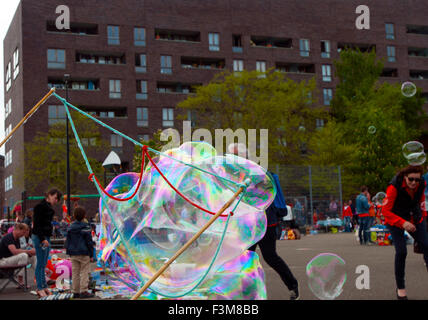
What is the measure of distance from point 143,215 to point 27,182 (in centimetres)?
4602

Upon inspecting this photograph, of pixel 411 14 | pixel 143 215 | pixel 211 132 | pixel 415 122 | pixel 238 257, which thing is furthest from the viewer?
pixel 411 14

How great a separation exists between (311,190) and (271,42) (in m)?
35.0

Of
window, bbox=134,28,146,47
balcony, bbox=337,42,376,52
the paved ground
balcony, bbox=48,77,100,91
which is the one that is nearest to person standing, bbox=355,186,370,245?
the paved ground

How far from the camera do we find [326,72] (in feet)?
210

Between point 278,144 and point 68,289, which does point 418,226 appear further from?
point 278,144

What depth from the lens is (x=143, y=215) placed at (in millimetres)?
7273

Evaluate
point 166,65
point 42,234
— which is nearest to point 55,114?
point 166,65

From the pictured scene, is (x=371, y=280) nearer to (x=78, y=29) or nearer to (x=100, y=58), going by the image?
(x=100, y=58)

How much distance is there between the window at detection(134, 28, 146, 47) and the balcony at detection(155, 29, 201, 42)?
5.35 feet

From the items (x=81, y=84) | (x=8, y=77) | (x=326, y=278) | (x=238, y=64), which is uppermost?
(x=238, y=64)

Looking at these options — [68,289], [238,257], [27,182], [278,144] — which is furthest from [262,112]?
[238,257]

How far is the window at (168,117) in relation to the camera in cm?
5744

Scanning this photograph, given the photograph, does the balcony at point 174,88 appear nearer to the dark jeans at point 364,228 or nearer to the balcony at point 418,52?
the balcony at point 418,52

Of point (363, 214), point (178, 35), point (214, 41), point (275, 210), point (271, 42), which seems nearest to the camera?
point (275, 210)
